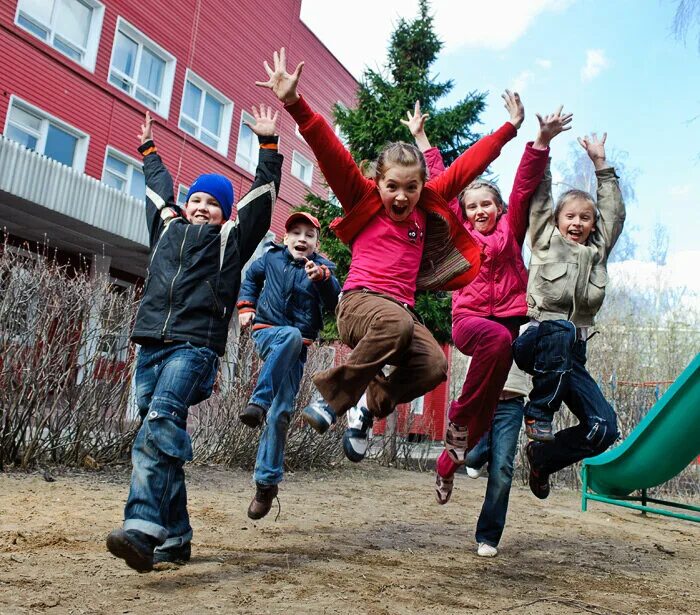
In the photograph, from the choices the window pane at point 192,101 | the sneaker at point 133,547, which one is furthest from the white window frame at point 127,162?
the sneaker at point 133,547

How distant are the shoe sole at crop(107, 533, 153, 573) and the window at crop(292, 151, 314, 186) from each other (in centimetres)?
2169

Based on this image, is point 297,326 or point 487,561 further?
point 297,326

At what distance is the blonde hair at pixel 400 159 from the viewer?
3771 mm

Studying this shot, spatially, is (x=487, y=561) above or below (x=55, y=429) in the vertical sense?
below

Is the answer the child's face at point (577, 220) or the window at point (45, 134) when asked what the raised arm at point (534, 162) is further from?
the window at point (45, 134)

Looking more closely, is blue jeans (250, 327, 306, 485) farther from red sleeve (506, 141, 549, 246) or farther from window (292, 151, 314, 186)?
window (292, 151, 314, 186)

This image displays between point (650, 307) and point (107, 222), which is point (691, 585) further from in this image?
point (650, 307)

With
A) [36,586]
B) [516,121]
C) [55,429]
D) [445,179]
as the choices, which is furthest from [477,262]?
[55,429]

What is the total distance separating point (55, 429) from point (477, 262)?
15.8 feet

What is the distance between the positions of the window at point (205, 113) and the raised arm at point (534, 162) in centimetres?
1604

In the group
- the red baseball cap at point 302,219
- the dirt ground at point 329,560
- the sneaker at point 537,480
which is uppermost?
the red baseball cap at point 302,219

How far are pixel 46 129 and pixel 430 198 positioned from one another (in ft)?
44.3

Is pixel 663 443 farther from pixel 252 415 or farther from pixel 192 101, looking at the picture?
pixel 192 101

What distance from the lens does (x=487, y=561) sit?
446cm
